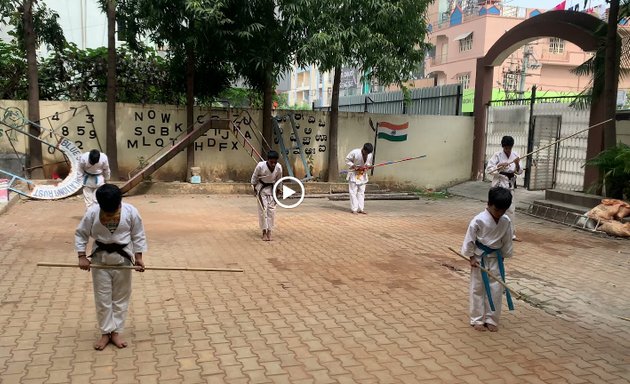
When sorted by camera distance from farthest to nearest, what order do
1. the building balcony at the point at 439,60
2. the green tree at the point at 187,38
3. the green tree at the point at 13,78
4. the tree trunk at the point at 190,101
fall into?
the building balcony at the point at 439,60
the green tree at the point at 13,78
the tree trunk at the point at 190,101
the green tree at the point at 187,38

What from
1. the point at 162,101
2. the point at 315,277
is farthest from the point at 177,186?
the point at 315,277

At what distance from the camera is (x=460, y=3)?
133 ft

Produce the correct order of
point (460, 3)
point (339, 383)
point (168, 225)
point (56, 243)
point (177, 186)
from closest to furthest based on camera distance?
point (339, 383), point (56, 243), point (168, 225), point (177, 186), point (460, 3)

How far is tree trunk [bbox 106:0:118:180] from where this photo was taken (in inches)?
483

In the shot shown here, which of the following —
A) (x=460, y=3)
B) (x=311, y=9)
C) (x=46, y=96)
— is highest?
(x=460, y=3)

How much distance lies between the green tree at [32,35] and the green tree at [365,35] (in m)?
6.09

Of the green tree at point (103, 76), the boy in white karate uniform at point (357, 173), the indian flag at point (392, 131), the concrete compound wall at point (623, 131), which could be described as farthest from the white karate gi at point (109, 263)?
the indian flag at point (392, 131)

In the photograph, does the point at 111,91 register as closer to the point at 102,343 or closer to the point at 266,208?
the point at 266,208

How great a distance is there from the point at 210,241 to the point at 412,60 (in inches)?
316

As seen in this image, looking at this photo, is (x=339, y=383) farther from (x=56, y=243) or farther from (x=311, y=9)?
(x=311, y=9)

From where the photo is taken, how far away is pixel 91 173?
8242mm

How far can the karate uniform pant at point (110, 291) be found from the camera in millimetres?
3902

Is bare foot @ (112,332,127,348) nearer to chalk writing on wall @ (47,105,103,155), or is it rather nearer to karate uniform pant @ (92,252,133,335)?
karate uniform pant @ (92,252,133,335)

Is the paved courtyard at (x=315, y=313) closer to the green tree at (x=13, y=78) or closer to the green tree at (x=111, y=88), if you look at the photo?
the green tree at (x=111, y=88)
